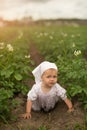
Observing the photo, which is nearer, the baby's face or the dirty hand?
the baby's face

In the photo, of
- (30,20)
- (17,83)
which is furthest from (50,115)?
(30,20)

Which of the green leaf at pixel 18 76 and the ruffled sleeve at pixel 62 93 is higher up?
the green leaf at pixel 18 76

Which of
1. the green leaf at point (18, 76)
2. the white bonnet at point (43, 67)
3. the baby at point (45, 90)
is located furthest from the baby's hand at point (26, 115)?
the green leaf at point (18, 76)

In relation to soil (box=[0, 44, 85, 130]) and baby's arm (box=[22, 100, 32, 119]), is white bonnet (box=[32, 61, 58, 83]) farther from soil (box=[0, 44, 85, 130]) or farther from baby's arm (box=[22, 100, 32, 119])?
soil (box=[0, 44, 85, 130])

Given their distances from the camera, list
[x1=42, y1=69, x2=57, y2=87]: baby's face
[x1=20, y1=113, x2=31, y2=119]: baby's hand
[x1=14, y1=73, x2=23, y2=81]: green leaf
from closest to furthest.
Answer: [x1=42, y1=69, x2=57, y2=87]: baby's face
[x1=20, y1=113, x2=31, y2=119]: baby's hand
[x1=14, y1=73, x2=23, y2=81]: green leaf

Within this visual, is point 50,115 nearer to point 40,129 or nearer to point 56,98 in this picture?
point 56,98

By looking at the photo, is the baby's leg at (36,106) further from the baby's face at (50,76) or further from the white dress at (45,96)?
the baby's face at (50,76)

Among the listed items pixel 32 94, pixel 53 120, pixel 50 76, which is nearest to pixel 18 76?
pixel 32 94

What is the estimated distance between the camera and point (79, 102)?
6.62 m

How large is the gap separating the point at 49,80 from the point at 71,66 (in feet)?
2.79

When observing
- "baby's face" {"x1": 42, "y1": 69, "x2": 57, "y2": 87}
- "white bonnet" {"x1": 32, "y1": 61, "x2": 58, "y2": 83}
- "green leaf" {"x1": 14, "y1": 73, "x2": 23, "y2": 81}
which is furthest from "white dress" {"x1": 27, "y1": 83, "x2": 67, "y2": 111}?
"green leaf" {"x1": 14, "y1": 73, "x2": 23, "y2": 81}

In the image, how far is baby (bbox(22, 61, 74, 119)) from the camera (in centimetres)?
638

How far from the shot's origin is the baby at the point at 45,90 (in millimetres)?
6375

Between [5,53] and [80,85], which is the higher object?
[5,53]
